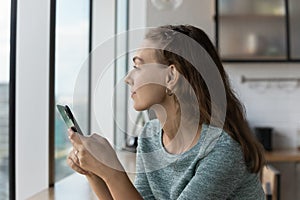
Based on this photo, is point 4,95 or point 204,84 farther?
point 4,95

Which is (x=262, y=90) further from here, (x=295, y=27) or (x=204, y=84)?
(x=204, y=84)

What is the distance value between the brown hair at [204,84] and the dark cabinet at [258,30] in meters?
2.18

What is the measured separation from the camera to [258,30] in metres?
3.01

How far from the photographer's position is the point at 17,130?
1354 millimetres

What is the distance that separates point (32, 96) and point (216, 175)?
802 millimetres

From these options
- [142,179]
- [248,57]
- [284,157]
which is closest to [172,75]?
[142,179]

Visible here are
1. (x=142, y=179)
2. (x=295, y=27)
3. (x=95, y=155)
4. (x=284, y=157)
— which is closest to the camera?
(x=95, y=155)

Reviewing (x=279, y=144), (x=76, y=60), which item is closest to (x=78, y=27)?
(x=76, y=60)

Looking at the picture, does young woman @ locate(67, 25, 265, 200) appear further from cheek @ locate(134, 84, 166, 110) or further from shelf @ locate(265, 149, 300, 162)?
shelf @ locate(265, 149, 300, 162)

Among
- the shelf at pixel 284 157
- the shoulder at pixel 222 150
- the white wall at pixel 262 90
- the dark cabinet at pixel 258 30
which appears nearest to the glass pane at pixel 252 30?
the dark cabinet at pixel 258 30

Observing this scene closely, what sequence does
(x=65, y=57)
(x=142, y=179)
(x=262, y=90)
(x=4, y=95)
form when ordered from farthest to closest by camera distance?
(x=262, y=90), (x=65, y=57), (x=4, y=95), (x=142, y=179)

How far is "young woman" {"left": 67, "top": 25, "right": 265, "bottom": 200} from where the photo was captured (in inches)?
30.2

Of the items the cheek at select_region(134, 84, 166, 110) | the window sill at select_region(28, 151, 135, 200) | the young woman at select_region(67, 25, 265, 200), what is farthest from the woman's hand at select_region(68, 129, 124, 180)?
the window sill at select_region(28, 151, 135, 200)

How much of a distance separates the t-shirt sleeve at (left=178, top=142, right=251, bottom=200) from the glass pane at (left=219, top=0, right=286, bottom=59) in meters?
2.30
